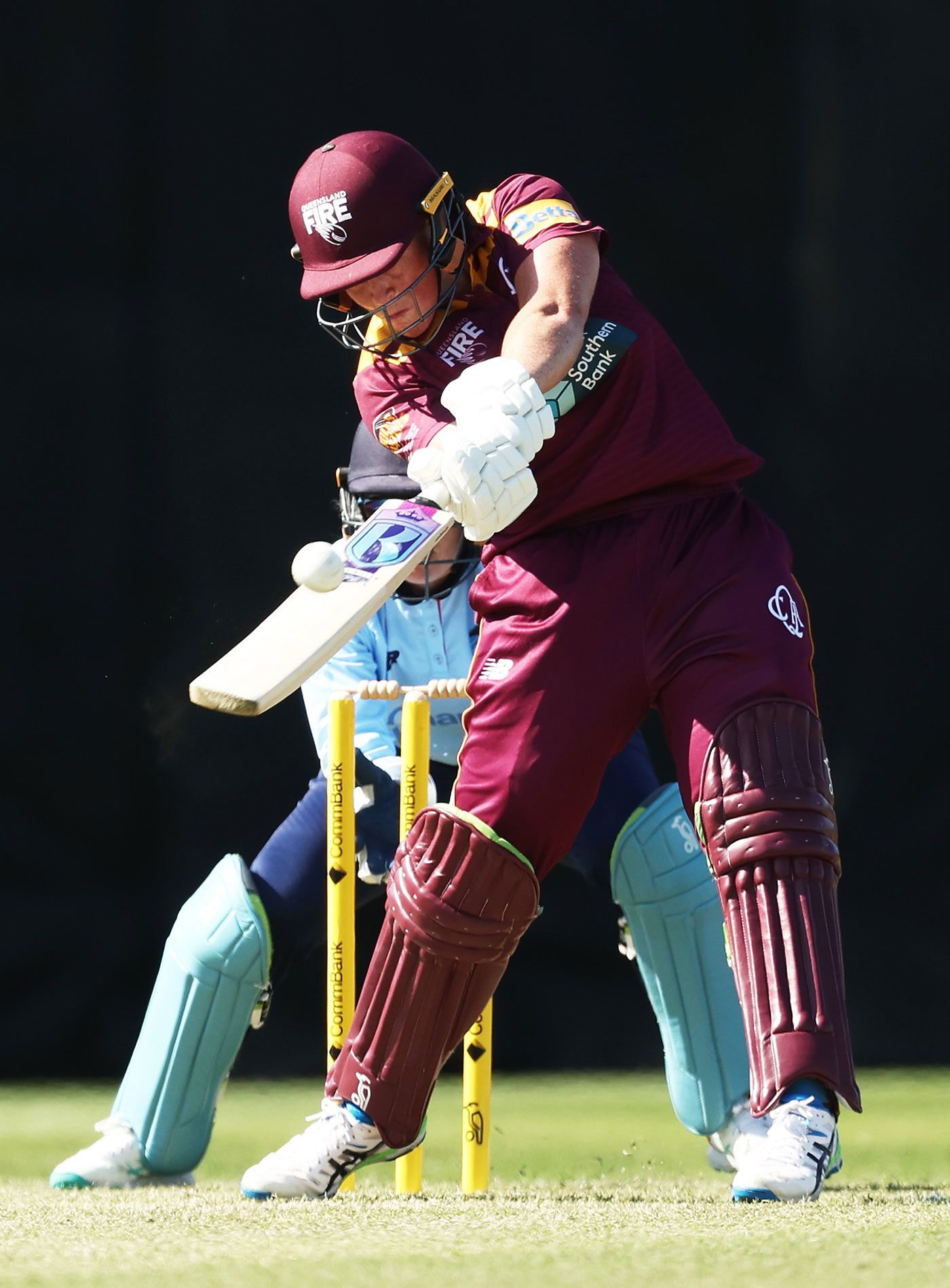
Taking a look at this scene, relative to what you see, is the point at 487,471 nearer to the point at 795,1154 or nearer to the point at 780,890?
the point at 780,890

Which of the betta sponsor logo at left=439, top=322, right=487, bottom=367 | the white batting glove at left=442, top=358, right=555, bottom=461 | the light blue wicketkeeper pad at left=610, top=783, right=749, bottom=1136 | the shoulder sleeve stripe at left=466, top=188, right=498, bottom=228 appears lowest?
the light blue wicketkeeper pad at left=610, top=783, right=749, bottom=1136

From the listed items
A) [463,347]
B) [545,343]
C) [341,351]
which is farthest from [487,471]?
[341,351]

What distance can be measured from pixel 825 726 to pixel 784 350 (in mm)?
760

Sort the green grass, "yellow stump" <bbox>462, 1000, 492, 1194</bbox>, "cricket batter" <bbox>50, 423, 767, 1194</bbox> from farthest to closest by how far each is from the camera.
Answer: "cricket batter" <bbox>50, 423, 767, 1194</bbox> → "yellow stump" <bbox>462, 1000, 492, 1194</bbox> → the green grass

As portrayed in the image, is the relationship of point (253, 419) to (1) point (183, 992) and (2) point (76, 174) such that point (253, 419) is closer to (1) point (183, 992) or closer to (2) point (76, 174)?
(2) point (76, 174)

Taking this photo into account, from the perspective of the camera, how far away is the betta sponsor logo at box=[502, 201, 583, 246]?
7.70 feet

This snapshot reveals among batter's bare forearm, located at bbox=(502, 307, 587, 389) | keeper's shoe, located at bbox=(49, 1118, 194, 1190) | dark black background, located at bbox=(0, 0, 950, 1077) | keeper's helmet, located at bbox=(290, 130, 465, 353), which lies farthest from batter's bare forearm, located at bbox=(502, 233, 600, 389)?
dark black background, located at bbox=(0, 0, 950, 1077)

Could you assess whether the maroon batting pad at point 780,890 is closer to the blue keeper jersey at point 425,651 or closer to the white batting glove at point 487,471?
the white batting glove at point 487,471

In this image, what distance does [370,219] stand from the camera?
228 centimetres

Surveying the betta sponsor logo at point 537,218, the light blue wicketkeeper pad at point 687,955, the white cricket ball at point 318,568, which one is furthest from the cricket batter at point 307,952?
the betta sponsor logo at point 537,218

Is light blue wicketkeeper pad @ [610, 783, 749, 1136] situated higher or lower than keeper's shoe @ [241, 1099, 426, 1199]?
higher

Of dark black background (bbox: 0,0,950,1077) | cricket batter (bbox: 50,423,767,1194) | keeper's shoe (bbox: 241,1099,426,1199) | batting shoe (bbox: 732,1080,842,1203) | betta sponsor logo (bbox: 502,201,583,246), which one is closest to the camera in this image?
batting shoe (bbox: 732,1080,842,1203)

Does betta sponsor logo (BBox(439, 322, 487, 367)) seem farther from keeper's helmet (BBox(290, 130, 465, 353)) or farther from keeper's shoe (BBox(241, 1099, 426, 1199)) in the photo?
keeper's shoe (BBox(241, 1099, 426, 1199))

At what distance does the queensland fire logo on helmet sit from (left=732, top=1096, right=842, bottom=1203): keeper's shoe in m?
1.14
